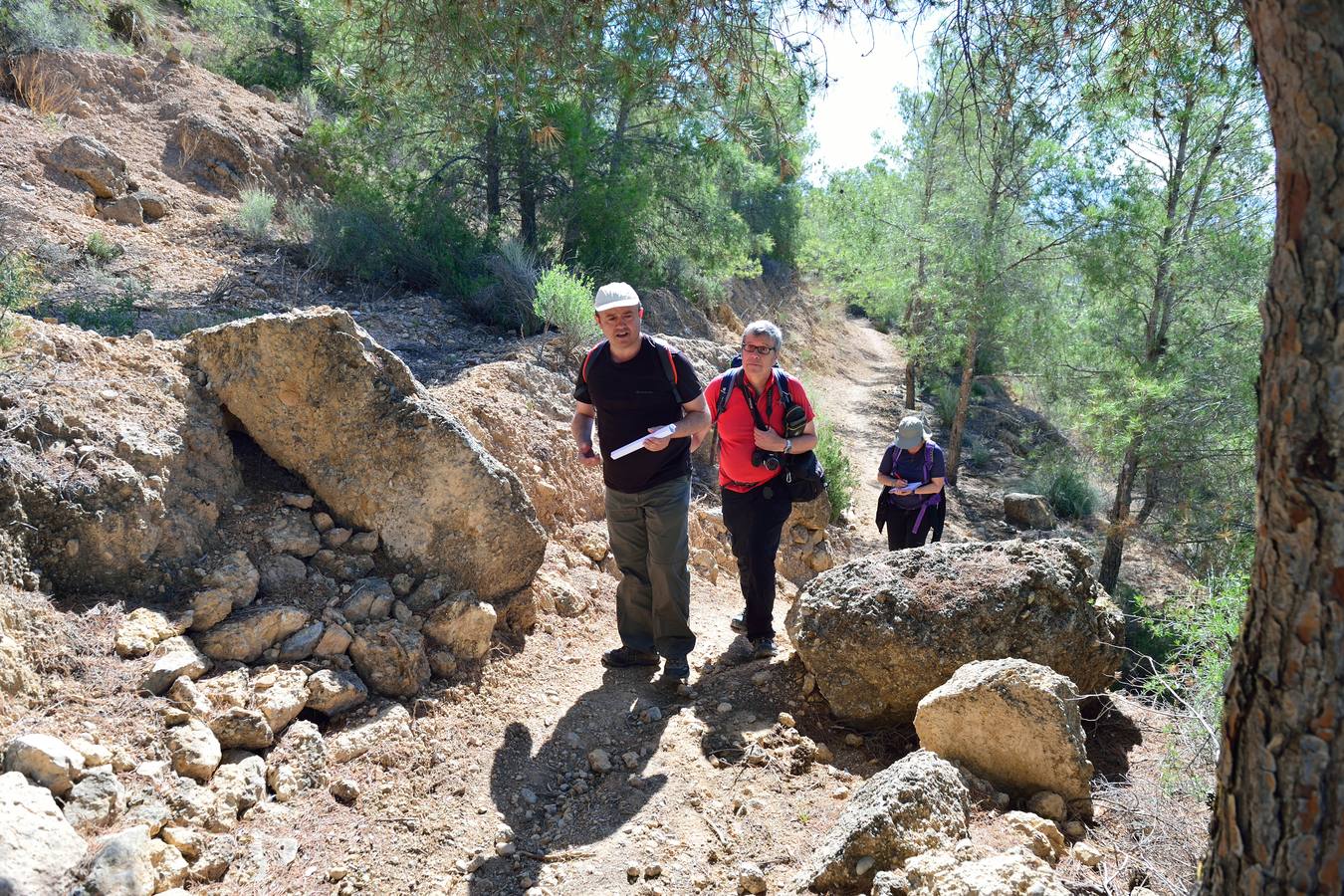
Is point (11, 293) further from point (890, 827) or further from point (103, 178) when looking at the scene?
point (890, 827)

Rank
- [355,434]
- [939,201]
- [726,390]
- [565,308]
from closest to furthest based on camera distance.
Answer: [355,434] → [726,390] → [565,308] → [939,201]

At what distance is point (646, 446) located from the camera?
11.9 feet

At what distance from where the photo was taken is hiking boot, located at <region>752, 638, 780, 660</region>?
14.7ft

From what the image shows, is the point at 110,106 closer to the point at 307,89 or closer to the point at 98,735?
the point at 307,89

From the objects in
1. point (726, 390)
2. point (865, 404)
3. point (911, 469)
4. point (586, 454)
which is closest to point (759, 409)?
point (726, 390)

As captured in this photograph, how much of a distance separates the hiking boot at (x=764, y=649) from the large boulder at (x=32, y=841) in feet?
10.2

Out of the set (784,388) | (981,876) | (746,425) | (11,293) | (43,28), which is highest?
(43,28)

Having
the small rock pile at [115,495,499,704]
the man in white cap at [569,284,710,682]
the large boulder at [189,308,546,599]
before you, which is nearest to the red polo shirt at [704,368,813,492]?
the man in white cap at [569,284,710,682]

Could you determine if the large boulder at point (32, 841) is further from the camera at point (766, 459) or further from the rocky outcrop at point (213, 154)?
the rocky outcrop at point (213, 154)

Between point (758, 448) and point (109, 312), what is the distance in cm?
484

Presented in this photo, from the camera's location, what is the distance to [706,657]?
458 centimetres

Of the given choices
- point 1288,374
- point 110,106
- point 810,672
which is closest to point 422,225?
point 110,106

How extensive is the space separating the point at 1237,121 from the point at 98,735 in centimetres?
1195

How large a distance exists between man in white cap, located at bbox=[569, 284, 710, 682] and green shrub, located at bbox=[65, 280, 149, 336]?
148 inches
